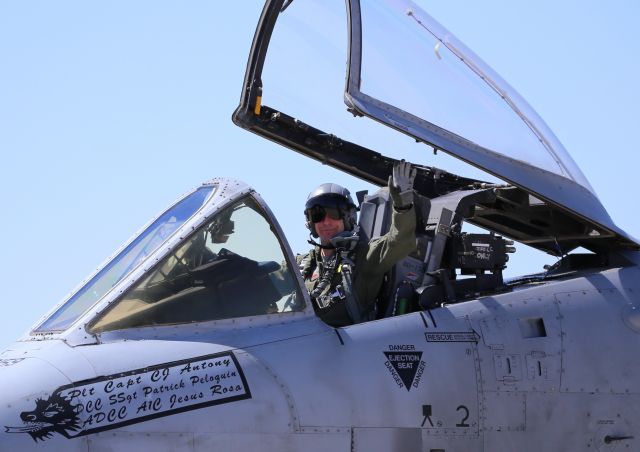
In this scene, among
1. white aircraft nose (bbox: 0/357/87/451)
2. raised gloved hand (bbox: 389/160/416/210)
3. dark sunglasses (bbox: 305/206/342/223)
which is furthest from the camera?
dark sunglasses (bbox: 305/206/342/223)

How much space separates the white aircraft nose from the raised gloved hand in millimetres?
2797

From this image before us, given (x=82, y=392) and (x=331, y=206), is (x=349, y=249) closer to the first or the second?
(x=331, y=206)

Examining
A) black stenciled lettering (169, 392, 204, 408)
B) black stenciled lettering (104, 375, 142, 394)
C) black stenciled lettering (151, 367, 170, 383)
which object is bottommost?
black stenciled lettering (169, 392, 204, 408)

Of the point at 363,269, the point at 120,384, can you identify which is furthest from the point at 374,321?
the point at 120,384

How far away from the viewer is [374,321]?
21.9 feet

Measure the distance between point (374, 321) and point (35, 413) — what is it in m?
2.34

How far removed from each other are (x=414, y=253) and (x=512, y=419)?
1654 mm

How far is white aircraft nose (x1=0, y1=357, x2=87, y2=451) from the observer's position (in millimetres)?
5250

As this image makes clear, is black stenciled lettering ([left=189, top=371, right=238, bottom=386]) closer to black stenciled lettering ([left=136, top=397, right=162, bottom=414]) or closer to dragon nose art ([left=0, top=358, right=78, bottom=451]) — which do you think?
black stenciled lettering ([left=136, top=397, right=162, bottom=414])

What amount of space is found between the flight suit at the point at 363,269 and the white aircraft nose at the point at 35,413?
2.43 m

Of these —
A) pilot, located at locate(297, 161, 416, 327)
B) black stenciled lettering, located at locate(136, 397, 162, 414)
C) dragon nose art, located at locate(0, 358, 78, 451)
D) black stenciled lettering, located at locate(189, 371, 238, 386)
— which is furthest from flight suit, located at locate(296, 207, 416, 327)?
dragon nose art, located at locate(0, 358, 78, 451)

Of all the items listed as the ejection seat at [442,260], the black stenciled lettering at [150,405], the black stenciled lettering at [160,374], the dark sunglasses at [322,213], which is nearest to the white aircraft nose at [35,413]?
the black stenciled lettering at [150,405]

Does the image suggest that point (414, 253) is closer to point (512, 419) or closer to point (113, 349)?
point (512, 419)

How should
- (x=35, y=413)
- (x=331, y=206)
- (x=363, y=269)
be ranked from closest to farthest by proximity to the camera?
(x=35, y=413), (x=363, y=269), (x=331, y=206)
